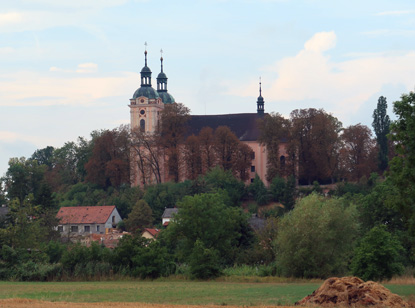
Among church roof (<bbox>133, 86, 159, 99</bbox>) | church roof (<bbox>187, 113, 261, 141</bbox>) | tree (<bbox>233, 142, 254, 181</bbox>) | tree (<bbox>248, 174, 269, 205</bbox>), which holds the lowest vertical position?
tree (<bbox>248, 174, 269, 205</bbox>)

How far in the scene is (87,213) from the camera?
105375 mm

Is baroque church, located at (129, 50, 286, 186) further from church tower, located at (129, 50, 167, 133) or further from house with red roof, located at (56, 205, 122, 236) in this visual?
house with red roof, located at (56, 205, 122, 236)

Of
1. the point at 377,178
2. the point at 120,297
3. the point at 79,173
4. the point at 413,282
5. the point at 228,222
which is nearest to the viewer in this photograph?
the point at 120,297

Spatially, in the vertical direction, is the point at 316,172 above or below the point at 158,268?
above

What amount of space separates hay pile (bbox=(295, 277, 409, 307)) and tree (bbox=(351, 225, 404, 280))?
12.4m

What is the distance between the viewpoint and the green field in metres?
35.1

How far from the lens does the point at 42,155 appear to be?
168 metres

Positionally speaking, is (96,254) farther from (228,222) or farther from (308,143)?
(308,143)

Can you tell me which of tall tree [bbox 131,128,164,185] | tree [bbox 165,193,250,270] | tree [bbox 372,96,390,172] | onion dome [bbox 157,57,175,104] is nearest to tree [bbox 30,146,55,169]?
onion dome [bbox 157,57,175,104]

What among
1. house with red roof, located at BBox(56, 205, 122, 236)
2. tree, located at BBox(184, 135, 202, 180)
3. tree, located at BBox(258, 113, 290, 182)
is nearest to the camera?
house with red roof, located at BBox(56, 205, 122, 236)

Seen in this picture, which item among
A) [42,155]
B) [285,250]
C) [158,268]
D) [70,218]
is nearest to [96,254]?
[158,268]

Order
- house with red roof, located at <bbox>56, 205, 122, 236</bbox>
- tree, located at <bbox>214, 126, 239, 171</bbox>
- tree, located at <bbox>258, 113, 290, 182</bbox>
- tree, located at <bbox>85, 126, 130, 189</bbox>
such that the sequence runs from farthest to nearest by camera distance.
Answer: tree, located at <bbox>85, 126, 130, 189</bbox>
tree, located at <bbox>214, 126, 239, 171</bbox>
tree, located at <bbox>258, 113, 290, 182</bbox>
house with red roof, located at <bbox>56, 205, 122, 236</bbox>

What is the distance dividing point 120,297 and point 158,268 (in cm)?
1592

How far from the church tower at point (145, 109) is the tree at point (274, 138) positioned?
21.1m
